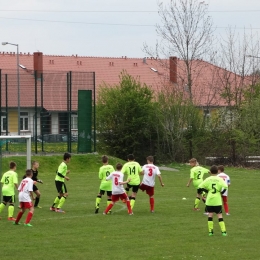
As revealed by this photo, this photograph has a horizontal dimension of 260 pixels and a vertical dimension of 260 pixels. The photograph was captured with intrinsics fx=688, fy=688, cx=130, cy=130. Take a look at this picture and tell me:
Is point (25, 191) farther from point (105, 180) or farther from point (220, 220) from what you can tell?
point (220, 220)

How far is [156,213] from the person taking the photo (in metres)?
21.2

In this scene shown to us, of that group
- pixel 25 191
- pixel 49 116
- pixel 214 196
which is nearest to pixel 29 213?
pixel 25 191

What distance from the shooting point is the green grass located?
14.4 meters

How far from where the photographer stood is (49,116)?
41.4 metres

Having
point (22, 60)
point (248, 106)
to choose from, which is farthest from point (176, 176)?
point (22, 60)

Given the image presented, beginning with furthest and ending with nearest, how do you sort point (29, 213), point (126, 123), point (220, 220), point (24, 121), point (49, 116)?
point (126, 123) → point (24, 121) → point (49, 116) → point (29, 213) → point (220, 220)

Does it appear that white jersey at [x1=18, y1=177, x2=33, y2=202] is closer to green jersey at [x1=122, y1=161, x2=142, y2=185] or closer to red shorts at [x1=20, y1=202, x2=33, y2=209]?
red shorts at [x1=20, y1=202, x2=33, y2=209]

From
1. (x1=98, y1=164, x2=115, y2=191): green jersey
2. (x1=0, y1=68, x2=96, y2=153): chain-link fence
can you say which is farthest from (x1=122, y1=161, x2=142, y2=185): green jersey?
(x1=0, y1=68, x2=96, y2=153): chain-link fence

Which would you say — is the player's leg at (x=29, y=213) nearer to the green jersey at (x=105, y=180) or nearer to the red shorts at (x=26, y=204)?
the red shorts at (x=26, y=204)

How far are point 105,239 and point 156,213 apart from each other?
5206mm

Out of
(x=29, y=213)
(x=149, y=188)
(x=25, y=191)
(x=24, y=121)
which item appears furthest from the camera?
(x=24, y=121)

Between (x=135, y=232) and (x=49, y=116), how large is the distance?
24.9m

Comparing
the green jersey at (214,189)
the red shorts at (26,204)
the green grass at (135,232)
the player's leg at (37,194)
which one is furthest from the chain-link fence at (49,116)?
the green jersey at (214,189)

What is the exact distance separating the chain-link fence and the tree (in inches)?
77.8
